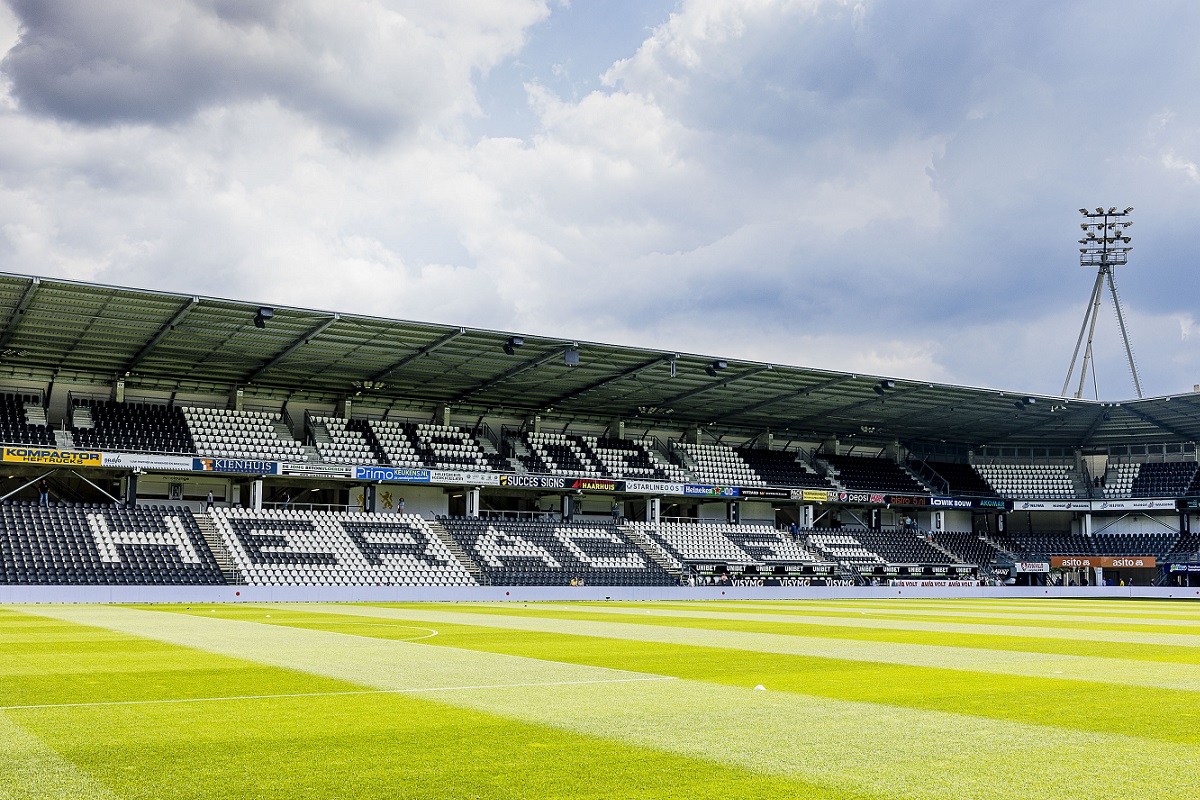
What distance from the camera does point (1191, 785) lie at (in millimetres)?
6602

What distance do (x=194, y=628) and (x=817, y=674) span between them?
47.3 ft

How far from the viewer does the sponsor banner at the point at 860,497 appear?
67500 mm

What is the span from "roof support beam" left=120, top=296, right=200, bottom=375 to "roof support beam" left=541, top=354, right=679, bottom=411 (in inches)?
846

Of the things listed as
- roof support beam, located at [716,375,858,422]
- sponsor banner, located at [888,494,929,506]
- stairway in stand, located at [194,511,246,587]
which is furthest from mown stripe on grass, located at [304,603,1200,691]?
sponsor banner, located at [888,494,929,506]

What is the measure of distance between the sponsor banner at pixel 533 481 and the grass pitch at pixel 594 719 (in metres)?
38.0

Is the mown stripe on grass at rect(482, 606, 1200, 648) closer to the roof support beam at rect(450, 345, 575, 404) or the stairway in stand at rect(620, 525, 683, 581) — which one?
the roof support beam at rect(450, 345, 575, 404)

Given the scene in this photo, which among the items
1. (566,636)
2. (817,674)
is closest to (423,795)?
(817,674)

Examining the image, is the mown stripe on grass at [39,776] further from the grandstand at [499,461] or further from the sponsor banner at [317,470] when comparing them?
the sponsor banner at [317,470]

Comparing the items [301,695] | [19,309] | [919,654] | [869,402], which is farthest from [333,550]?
[301,695]

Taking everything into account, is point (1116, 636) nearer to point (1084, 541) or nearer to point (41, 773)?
point (41, 773)

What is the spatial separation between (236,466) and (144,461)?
3.94 metres

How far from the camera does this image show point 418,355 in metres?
50.1

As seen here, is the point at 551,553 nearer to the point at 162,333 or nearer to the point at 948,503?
the point at 162,333

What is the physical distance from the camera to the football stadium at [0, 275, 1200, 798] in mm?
7766
